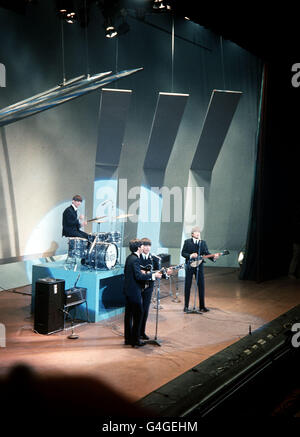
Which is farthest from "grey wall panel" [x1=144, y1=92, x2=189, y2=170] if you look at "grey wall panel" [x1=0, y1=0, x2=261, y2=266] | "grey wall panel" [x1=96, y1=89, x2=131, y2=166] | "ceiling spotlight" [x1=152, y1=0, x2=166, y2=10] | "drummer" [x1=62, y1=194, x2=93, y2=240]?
"drummer" [x1=62, y1=194, x2=93, y2=240]

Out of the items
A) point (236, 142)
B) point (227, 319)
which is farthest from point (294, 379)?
point (236, 142)

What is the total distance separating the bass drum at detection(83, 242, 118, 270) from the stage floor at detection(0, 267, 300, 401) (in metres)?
0.96

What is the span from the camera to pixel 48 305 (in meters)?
6.30

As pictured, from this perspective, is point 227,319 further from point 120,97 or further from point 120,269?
point 120,97

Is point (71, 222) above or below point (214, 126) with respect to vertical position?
below

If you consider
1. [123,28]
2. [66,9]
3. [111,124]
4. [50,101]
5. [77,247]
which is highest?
[123,28]

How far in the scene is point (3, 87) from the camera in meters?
9.25

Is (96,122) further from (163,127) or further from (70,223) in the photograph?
(70,223)

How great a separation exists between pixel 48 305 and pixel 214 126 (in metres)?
6.96

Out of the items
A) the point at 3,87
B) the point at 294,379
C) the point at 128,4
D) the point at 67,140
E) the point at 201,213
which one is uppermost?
the point at 128,4

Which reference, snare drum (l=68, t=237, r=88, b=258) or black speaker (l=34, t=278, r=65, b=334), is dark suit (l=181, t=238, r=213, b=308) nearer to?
snare drum (l=68, t=237, r=88, b=258)

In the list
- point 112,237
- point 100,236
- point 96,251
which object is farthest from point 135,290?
point 112,237

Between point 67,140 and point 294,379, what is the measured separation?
26.2ft

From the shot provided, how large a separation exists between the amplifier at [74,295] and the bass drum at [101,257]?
55 centimetres
